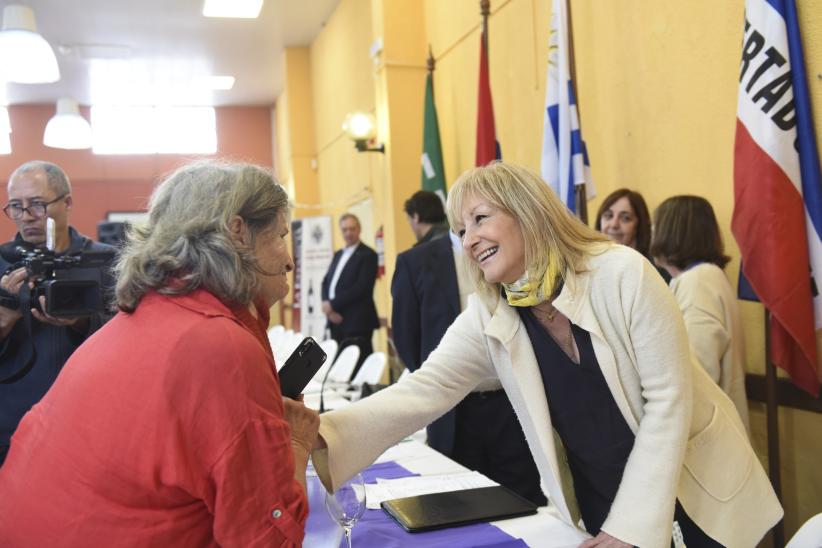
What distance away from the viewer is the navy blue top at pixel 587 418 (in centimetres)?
165

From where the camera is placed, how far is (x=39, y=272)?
216 cm

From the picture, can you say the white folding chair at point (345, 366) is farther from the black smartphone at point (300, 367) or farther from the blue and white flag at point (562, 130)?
the black smartphone at point (300, 367)

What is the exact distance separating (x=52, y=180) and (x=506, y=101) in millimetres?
3270

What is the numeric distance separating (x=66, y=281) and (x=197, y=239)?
1124 millimetres

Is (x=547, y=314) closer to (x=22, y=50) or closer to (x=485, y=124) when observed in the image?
(x=485, y=124)


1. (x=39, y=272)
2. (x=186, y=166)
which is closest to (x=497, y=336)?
(x=186, y=166)

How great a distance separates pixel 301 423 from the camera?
1.50 m

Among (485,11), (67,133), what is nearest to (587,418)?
(485,11)

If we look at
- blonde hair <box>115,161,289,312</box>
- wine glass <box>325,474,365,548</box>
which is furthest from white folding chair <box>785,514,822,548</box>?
blonde hair <box>115,161,289,312</box>

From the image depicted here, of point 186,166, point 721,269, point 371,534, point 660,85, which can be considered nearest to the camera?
point 186,166

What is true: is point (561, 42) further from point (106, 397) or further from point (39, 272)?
point (106, 397)

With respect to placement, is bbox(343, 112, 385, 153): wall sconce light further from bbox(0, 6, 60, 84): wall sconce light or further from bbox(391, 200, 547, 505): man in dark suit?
bbox(391, 200, 547, 505): man in dark suit

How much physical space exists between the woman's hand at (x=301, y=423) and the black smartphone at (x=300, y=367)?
0.05 m

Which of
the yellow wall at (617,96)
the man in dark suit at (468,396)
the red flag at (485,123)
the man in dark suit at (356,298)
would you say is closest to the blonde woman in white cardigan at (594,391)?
the man in dark suit at (468,396)
